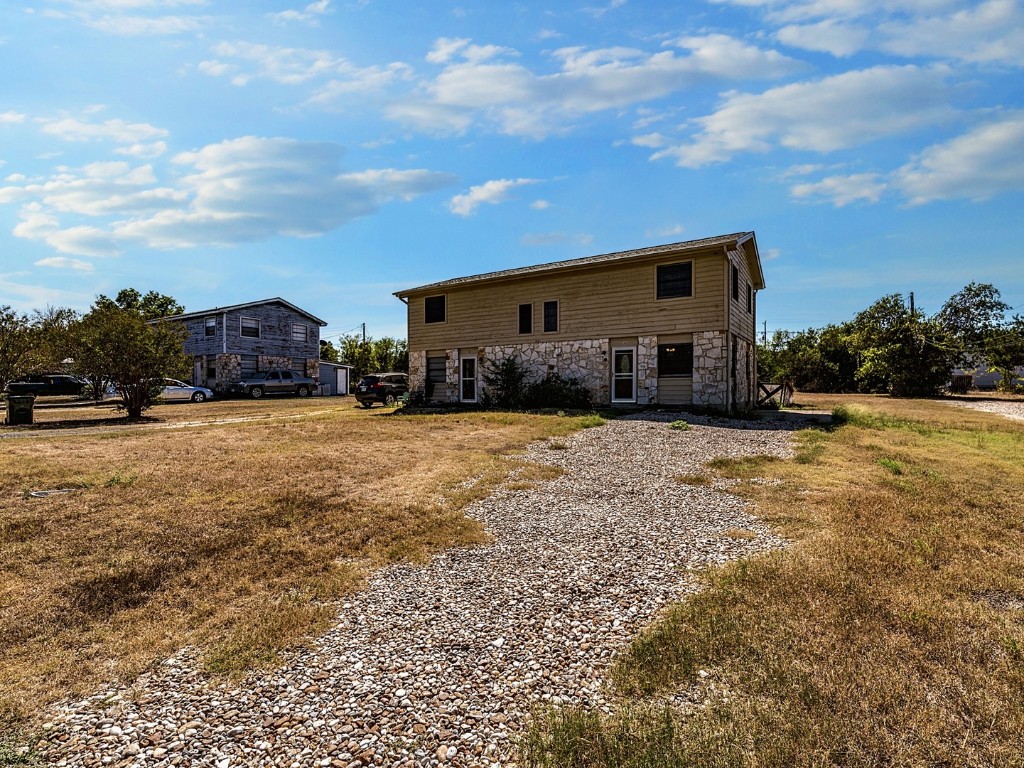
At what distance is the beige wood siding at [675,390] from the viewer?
1767 centimetres

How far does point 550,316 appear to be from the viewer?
20.5 meters

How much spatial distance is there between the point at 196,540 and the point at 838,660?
5.63 m

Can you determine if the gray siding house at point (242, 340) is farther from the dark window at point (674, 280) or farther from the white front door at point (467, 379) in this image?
the dark window at point (674, 280)

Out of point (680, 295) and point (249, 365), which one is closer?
point (680, 295)

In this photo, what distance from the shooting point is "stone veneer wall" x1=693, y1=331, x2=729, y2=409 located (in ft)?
55.8

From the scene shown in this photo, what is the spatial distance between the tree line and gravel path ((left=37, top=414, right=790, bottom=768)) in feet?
110

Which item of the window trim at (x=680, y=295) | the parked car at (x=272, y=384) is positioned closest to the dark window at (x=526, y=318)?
the window trim at (x=680, y=295)

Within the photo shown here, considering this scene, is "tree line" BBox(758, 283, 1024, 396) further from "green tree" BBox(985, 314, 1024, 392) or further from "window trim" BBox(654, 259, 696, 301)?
"window trim" BBox(654, 259, 696, 301)

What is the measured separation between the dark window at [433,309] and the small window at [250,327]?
17032 mm

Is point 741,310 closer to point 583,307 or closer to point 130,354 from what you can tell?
point 583,307

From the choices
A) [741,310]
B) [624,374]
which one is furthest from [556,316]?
[741,310]

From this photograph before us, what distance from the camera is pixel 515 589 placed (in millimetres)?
4375

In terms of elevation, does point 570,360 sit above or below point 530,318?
below

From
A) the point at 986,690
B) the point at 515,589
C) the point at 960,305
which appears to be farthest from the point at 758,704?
the point at 960,305
